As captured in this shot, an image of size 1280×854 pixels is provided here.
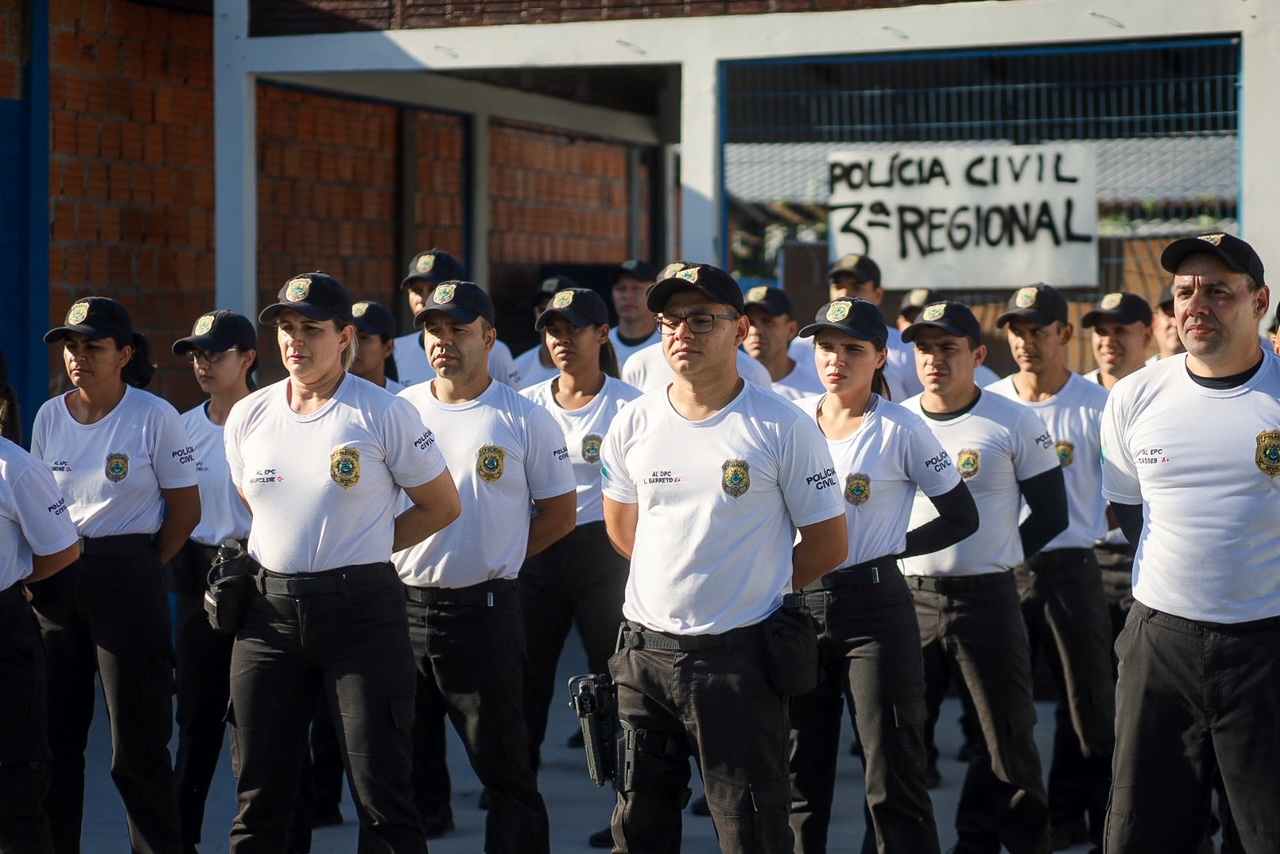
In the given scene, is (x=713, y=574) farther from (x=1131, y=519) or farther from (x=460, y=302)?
(x=460, y=302)

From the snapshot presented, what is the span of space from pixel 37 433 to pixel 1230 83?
259 inches

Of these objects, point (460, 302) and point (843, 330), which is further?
point (460, 302)

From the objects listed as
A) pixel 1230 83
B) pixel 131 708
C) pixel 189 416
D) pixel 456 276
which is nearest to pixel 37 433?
pixel 189 416

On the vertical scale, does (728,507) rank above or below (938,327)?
below

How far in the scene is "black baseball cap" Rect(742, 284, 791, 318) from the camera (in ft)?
28.0

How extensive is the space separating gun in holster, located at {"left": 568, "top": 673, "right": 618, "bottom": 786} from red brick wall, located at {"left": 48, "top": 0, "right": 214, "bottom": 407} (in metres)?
6.10

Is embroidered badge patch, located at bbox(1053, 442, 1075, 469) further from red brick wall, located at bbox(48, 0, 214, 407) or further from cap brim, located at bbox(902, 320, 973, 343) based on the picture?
red brick wall, located at bbox(48, 0, 214, 407)

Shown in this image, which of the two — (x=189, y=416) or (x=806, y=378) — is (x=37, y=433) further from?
(x=806, y=378)

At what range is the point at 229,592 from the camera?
527 centimetres

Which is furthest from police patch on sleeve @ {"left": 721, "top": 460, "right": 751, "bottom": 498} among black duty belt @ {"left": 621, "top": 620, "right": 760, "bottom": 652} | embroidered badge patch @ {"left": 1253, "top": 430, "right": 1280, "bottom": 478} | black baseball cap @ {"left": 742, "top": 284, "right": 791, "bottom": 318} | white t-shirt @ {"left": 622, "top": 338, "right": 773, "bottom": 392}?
black baseball cap @ {"left": 742, "top": 284, "right": 791, "bottom": 318}

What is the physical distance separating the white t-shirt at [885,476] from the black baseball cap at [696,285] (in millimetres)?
1052

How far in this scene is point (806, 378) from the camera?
8.52 meters

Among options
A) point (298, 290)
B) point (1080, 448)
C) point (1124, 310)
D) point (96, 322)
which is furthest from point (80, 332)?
point (1124, 310)

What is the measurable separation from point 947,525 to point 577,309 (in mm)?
1962
